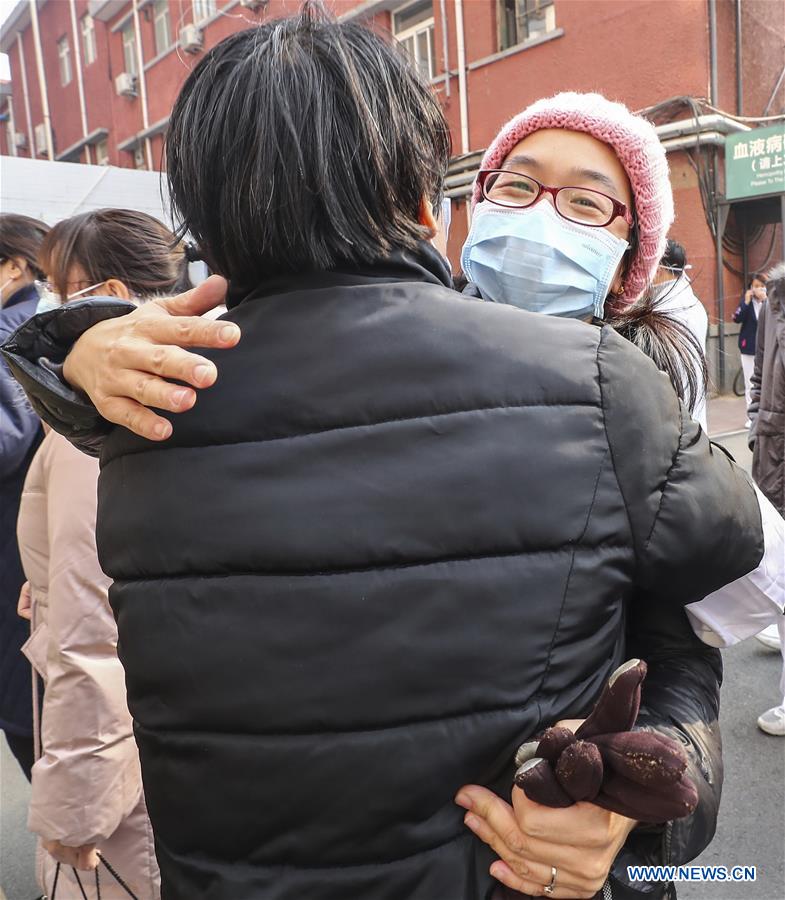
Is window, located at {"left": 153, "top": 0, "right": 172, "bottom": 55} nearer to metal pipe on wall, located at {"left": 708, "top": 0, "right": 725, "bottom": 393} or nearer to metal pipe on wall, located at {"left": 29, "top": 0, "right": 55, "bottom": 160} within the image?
metal pipe on wall, located at {"left": 29, "top": 0, "right": 55, "bottom": 160}

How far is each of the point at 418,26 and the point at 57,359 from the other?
13223 mm

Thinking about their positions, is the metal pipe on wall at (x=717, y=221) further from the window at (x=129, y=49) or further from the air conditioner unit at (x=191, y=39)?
the window at (x=129, y=49)

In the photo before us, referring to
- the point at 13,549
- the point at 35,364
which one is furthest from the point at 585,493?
the point at 13,549

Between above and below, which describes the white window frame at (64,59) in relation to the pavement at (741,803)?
above

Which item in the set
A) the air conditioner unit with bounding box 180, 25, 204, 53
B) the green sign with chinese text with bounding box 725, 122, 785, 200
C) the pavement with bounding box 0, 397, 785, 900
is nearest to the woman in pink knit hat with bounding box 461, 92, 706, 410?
the pavement with bounding box 0, 397, 785, 900

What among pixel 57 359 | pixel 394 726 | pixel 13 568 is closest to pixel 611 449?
pixel 394 726

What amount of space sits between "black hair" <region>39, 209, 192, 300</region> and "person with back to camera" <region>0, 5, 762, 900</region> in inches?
48.8

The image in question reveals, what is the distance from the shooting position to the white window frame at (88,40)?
61.6ft

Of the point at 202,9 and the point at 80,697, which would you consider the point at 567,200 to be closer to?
the point at 80,697

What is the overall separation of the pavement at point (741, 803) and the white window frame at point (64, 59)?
21.2 metres

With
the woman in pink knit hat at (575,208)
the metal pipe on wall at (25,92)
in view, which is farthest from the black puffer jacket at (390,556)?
the metal pipe on wall at (25,92)

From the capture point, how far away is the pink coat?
4.89 ft

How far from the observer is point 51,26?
20.2m

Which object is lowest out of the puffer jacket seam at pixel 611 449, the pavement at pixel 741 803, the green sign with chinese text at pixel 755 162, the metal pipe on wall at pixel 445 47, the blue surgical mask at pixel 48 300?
the pavement at pixel 741 803
